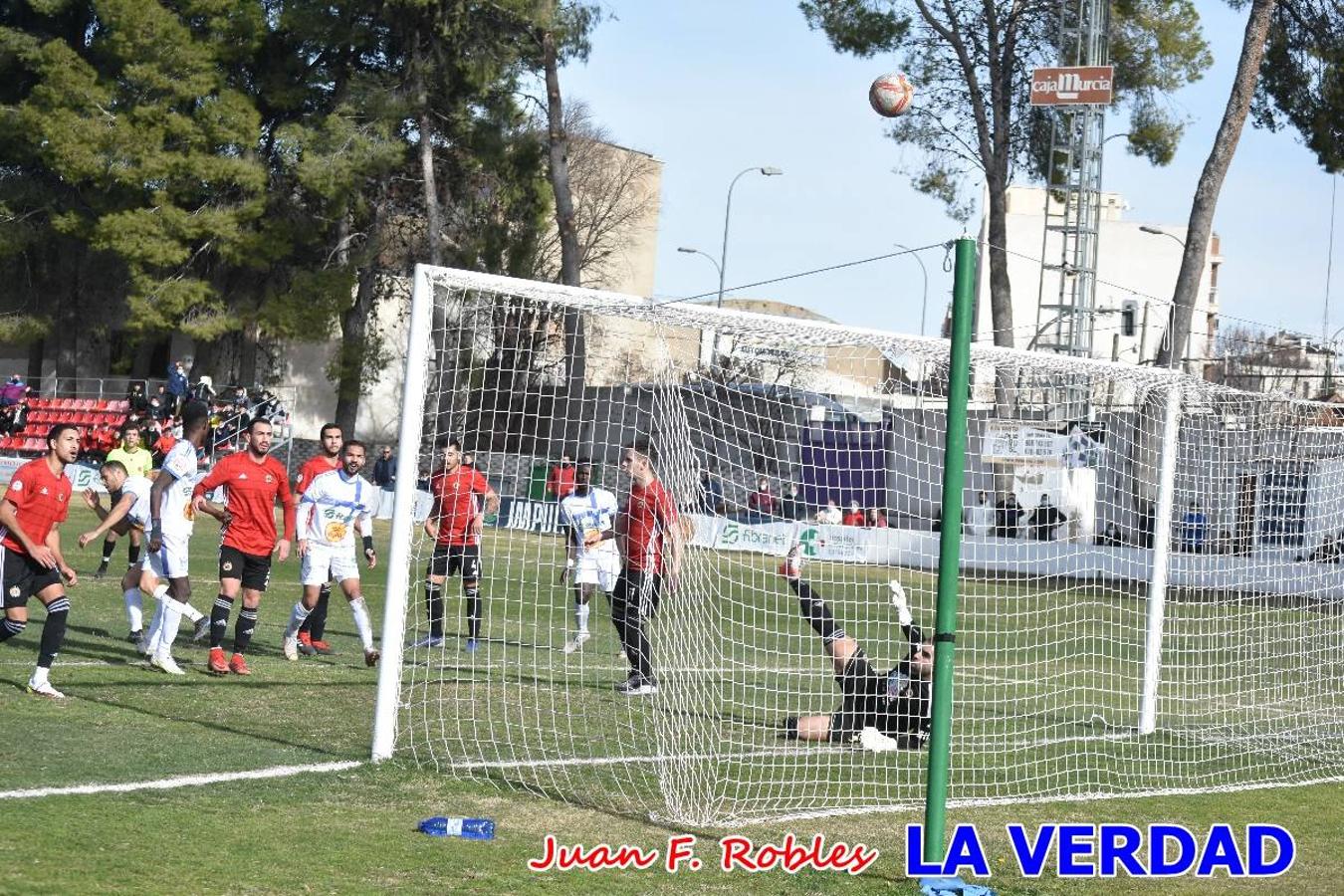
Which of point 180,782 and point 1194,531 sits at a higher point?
point 1194,531

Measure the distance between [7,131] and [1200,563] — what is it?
3505 cm

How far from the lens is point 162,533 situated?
479 inches

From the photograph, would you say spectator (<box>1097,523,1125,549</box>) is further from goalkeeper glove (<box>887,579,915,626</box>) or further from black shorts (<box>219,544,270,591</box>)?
black shorts (<box>219,544,270,591</box>)

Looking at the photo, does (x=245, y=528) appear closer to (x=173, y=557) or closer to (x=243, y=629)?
(x=173, y=557)

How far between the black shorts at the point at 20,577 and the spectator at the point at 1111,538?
31.4 feet

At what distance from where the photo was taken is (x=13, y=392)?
41.9 meters

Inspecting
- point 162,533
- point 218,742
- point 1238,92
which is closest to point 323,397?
point 1238,92

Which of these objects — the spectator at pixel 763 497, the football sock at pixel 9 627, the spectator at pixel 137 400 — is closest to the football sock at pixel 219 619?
the football sock at pixel 9 627

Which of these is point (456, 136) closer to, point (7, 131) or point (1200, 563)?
point (7, 131)

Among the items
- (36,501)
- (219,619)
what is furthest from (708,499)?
(36,501)

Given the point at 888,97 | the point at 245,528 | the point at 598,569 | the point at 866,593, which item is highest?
the point at 888,97

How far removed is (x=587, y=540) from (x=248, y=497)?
369 cm

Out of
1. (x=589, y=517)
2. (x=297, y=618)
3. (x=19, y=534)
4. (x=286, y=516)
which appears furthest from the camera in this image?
(x=589, y=517)

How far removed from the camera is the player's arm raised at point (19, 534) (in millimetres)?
9992
